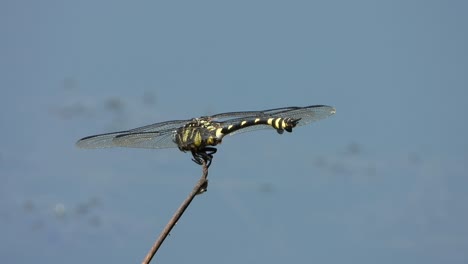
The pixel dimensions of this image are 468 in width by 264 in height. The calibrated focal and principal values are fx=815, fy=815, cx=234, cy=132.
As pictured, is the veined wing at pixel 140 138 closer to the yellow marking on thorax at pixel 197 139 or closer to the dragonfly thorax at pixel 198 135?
the dragonfly thorax at pixel 198 135

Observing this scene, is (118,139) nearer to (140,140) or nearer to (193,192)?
(140,140)


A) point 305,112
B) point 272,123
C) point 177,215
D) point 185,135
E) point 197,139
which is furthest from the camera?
point 305,112

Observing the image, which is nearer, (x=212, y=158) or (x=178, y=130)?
(x=212, y=158)

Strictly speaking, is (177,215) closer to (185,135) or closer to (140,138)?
(185,135)

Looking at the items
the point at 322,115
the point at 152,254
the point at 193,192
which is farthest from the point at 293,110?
the point at 152,254

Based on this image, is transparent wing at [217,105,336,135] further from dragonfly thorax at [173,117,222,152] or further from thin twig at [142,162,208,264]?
thin twig at [142,162,208,264]

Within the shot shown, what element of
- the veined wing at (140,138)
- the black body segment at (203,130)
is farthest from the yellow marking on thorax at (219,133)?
the veined wing at (140,138)

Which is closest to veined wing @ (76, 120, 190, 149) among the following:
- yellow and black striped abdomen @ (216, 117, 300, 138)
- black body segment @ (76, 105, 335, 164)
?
black body segment @ (76, 105, 335, 164)

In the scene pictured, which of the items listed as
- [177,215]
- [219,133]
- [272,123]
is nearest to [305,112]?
[272,123]
